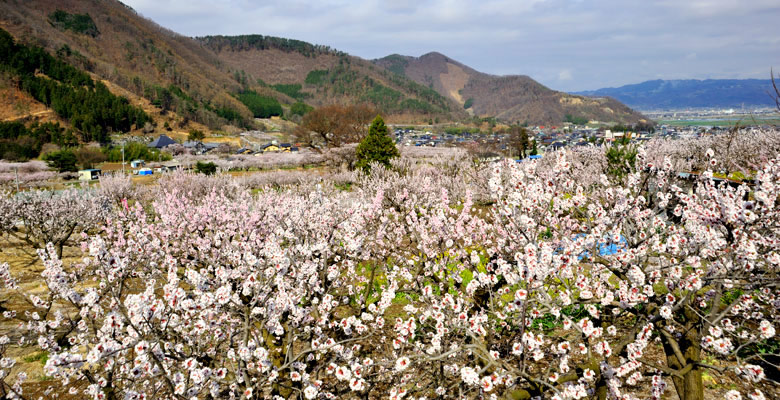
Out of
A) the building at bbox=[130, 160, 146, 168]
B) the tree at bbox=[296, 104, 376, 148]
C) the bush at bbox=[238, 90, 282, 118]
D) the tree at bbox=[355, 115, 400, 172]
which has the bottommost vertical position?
the building at bbox=[130, 160, 146, 168]

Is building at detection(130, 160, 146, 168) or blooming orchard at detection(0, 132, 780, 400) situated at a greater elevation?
blooming orchard at detection(0, 132, 780, 400)

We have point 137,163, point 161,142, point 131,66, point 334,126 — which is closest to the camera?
point 334,126

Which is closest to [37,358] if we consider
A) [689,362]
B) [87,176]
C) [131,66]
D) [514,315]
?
[514,315]

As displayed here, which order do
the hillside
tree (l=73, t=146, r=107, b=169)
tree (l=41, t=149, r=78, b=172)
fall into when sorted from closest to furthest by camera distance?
tree (l=41, t=149, r=78, b=172) → tree (l=73, t=146, r=107, b=169) → the hillside

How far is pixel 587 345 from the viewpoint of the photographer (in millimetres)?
4273

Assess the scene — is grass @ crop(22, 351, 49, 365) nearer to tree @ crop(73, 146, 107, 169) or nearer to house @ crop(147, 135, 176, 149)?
tree @ crop(73, 146, 107, 169)

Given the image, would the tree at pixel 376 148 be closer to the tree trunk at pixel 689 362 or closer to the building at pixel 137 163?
the tree trunk at pixel 689 362

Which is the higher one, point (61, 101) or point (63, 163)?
point (61, 101)

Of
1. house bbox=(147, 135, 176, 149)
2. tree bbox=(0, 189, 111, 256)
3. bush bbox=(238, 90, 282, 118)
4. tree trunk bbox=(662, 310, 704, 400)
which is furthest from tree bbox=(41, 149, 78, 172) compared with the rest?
bush bbox=(238, 90, 282, 118)

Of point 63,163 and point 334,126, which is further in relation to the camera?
point 334,126

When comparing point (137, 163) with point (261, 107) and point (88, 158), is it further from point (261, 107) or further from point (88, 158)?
point (261, 107)

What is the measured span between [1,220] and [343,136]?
47938 mm

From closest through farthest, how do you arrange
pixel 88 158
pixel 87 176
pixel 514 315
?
pixel 514 315 → pixel 87 176 → pixel 88 158

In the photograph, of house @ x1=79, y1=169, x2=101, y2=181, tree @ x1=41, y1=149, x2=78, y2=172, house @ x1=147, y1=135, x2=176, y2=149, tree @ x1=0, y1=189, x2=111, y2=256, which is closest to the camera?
tree @ x1=0, y1=189, x2=111, y2=256
